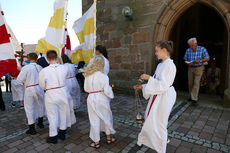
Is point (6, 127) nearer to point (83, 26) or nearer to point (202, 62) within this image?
point (83, 26)

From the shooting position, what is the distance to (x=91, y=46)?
335cm

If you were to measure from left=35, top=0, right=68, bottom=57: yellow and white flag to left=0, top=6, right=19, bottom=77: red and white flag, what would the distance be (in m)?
0.49

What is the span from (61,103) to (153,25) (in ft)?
13.1

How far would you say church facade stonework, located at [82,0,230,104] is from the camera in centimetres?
511

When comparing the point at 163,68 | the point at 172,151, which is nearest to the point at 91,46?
the point at 163,68

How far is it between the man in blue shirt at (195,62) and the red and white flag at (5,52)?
4166mm

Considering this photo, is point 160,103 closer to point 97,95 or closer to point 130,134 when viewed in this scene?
point 97,95

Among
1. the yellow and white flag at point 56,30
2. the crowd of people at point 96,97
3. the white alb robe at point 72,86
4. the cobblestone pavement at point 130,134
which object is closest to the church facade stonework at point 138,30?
the cobblestone pavement at point 130,134

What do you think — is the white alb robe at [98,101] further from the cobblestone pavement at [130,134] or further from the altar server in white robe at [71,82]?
the altar server in white robe at [71,82]

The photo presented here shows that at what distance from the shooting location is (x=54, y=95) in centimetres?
281

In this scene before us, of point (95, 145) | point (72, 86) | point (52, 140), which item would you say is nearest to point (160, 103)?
point (95, 145)

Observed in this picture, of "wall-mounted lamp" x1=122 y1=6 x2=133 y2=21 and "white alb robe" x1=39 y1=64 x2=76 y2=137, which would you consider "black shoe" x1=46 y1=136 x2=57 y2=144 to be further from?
"wall-mounted lamp" x1=122 y1=6 x2=133 y2=21

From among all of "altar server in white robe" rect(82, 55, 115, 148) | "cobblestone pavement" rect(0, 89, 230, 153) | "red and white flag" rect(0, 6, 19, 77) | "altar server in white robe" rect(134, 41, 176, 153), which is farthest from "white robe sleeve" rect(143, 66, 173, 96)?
"red and white flag" rect(0, 6, 19, 77)

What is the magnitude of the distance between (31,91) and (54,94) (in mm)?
707
